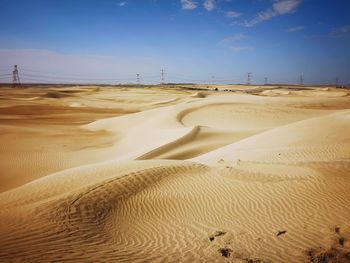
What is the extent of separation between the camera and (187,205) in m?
6.58

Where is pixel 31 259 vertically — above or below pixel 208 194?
above

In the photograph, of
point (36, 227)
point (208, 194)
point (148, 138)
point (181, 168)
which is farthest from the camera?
point (148, 138)

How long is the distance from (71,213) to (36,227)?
33.7 inches

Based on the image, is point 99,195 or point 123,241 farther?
point 99,195

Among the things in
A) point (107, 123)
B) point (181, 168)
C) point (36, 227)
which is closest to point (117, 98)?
point (107, 123)

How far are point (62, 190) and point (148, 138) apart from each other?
35.5 ft

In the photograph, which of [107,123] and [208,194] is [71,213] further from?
[107,123]

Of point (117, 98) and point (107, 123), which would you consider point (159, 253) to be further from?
point (117, 98)

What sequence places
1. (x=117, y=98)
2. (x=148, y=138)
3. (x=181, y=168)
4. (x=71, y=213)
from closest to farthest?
(x=71, y=213)
(x=181, y=168)
(x=148, y=138)
(x=117, y=98)

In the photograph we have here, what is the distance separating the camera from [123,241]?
4750 mm

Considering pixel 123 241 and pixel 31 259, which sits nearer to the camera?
pixel 31 259

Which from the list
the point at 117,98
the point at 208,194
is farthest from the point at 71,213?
the point at 117,98

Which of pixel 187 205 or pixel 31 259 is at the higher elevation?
pixel 31 259

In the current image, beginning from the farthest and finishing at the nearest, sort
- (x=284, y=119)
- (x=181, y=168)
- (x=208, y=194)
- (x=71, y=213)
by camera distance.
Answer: (x=284, y=119), (x=181, y=168), (x=208, y=194), (x=71, y=213)
